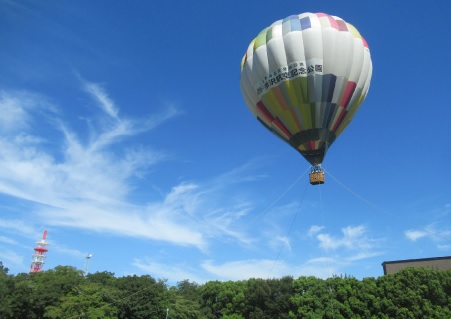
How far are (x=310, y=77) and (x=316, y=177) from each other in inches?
221

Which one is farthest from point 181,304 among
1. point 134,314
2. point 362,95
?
point 362,95

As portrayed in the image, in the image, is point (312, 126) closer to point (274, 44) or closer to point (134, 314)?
point (274, 44)

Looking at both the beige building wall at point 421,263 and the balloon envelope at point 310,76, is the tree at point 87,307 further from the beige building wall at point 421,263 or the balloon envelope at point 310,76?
the beige building wall at point 421,263

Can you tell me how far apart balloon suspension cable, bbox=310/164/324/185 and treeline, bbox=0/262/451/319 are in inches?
1021

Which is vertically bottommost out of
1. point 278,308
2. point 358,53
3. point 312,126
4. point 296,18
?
point 278,308

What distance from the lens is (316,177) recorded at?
798 inches

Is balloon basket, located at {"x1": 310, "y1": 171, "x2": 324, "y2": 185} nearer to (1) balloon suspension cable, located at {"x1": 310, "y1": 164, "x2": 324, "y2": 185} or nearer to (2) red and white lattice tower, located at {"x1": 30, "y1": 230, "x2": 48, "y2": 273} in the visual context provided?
(1) balloon suspension cable, located at {"x1": 310, "y1": 164, "x2": 324, "y2": 185}

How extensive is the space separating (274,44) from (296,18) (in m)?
2.21

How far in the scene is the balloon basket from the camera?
20125mm

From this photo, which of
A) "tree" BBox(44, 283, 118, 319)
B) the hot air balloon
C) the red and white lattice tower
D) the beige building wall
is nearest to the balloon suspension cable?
the hot air balloon

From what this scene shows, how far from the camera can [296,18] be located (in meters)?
20.3

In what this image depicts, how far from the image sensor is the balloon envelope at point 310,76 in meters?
19.3

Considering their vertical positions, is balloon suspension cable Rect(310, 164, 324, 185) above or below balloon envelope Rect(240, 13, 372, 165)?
below

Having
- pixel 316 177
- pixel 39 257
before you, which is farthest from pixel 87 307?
pixel 39 257
